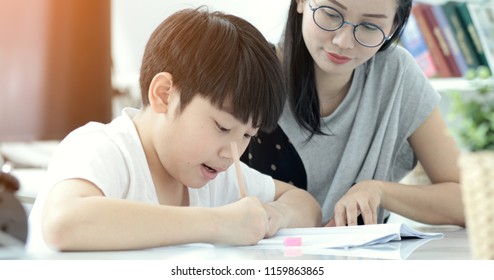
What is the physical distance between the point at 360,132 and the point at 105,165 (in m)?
0.63

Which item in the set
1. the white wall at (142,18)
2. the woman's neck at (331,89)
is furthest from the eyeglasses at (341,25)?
the white wall at (142,18)

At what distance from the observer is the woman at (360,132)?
144cm

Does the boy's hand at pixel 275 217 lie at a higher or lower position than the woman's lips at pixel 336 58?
lower

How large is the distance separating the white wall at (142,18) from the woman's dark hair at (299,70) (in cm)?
79

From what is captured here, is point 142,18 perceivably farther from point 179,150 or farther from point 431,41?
point 179,150

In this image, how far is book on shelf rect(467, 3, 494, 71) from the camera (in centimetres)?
205

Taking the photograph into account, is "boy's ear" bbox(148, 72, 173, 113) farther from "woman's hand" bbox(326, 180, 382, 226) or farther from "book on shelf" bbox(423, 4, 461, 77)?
"book on shelf" bbox(423, 4, 461, 77)

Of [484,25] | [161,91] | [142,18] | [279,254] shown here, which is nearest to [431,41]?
[484,25]

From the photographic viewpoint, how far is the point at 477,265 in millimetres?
762

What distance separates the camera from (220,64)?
113 centimetres

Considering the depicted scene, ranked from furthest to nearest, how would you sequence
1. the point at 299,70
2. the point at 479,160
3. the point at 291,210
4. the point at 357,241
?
the point at 299,70 < the point at 291,210 < the point at 357,241 < the point at 479,160

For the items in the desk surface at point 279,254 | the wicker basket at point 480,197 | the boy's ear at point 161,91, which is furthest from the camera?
the boy's ear at point 161,91

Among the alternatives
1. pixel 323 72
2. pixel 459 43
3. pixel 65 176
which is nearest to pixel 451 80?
pixel 459 43

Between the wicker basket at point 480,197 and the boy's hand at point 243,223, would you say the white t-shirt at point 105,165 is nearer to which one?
the boy's hand at point 243,223
